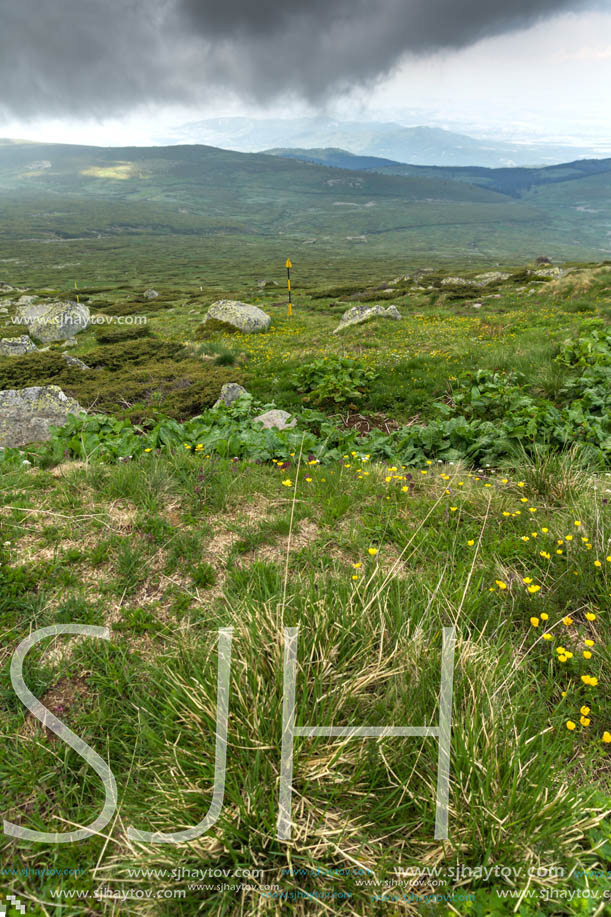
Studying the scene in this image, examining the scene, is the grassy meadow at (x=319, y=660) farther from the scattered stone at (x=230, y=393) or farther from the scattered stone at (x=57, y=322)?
the scattered stone at (x=57, y=322)

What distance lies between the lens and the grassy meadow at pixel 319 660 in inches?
73.5

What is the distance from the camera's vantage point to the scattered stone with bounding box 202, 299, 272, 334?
2288cm

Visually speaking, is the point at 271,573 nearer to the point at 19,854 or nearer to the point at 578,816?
the point at 19,854

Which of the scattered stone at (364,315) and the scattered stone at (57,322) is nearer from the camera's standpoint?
the scattered stone at (364,315)

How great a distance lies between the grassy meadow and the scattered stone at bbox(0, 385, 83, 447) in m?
3.14

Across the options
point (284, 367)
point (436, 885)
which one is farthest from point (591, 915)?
point (284, 367)

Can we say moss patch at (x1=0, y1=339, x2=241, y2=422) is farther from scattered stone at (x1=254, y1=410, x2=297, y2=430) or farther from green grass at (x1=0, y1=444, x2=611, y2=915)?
green grass at (x1=0, y1=444, x2=611, y2=915)

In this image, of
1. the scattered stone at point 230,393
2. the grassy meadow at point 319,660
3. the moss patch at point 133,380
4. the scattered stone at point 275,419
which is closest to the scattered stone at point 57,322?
the moss patch at point 133,380

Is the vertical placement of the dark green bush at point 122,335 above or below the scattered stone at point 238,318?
below

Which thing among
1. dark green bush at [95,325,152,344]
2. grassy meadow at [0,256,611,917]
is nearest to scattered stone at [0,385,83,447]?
grassy meadow at [0,256,611,917]

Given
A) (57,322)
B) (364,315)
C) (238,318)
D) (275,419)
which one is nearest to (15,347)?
(57,322)

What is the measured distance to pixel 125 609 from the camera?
3.46 meters

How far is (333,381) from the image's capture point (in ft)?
34.4

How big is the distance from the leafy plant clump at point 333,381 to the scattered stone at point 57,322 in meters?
20.7
